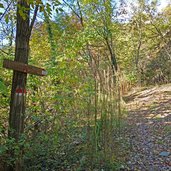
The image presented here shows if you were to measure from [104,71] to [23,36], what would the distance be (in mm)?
1138

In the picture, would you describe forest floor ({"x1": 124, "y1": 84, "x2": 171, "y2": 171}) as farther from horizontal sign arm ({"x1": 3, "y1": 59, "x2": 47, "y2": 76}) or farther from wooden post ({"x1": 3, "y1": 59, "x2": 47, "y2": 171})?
horizontal sign arm ({"x1": 3, "y1": 59, "x2": 47, "y2": 76})

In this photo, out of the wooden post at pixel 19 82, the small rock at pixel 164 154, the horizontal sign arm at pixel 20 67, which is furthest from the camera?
the small rock at pixel 164 154

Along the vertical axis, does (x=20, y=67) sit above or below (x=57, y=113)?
above

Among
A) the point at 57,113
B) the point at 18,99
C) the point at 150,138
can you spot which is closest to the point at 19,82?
the point at 18,99

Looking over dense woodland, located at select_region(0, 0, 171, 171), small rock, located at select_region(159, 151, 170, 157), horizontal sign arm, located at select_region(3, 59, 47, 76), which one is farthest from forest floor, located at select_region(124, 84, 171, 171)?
horizontal sign arm, located at select_region(3, 59, 47, 76)

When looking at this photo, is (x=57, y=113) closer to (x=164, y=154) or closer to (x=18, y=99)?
(x=18, y=99)

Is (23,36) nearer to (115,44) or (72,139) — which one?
(72,139)

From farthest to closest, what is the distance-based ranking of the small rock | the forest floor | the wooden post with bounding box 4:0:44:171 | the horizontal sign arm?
the small rock
the forest floor
the wooden post with bounding box 4:0:44:171
the horizontal sign arm

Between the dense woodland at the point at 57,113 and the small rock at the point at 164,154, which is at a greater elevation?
the dense woodland at the point at 57,113

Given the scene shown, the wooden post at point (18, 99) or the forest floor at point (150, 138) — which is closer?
the wooden post at point (18, 99)

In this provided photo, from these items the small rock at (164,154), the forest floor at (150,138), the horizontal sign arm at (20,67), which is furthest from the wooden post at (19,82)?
the small rock at (164,154)

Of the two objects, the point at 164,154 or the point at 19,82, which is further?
the point at 164,154

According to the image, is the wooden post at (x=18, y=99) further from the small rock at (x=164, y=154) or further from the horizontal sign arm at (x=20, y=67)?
the small rock at (x=164, y=154)

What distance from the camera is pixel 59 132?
284 centimetres
